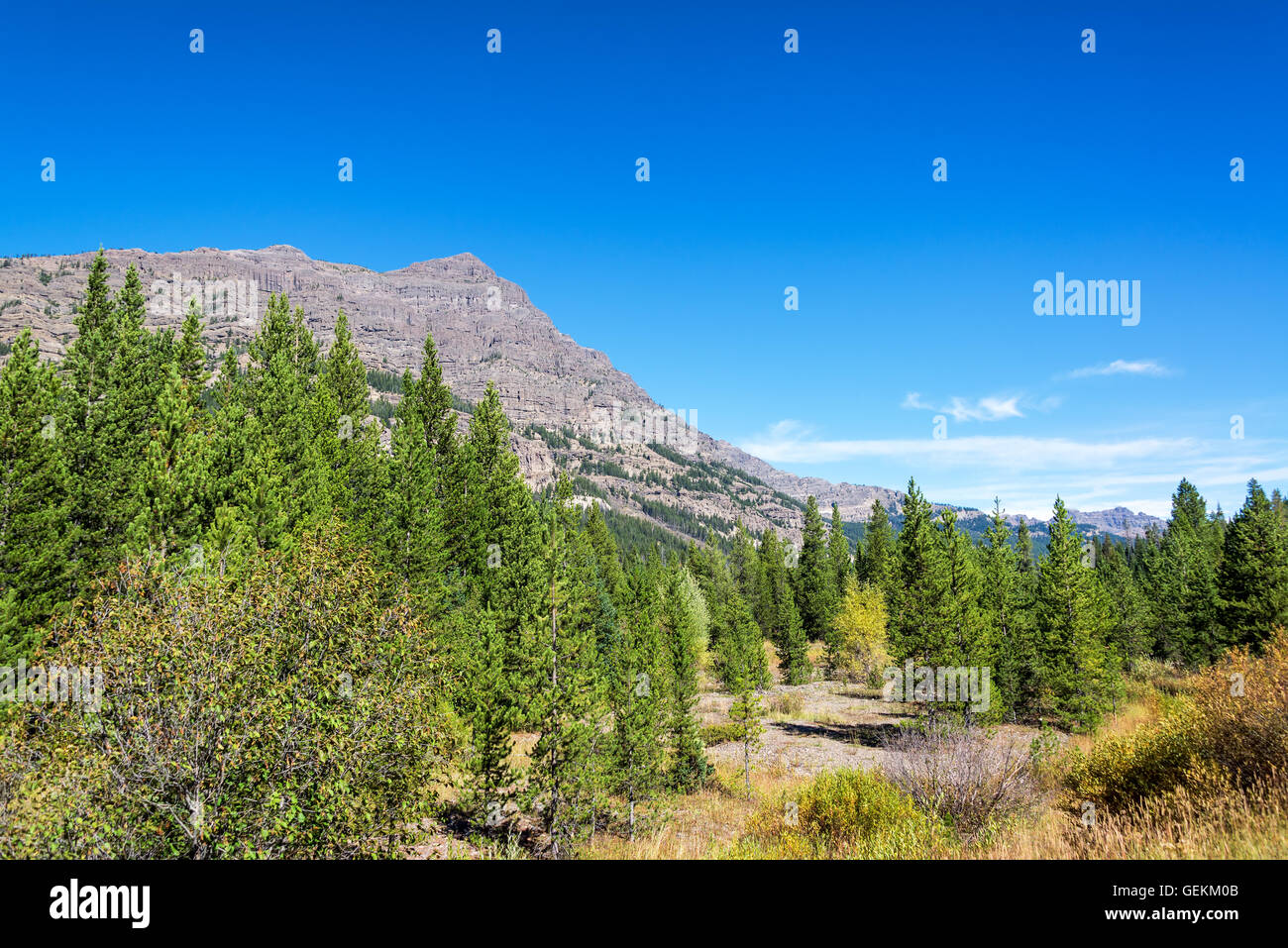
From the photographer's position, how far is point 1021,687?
4066cm

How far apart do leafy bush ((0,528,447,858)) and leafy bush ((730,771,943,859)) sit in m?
8.05

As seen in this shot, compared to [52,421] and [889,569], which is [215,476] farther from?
[889,569]

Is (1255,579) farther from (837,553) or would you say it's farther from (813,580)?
(837,553)

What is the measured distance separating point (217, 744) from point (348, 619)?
3721mm

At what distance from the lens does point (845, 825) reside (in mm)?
13492

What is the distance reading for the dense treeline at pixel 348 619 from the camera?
35.4 feet

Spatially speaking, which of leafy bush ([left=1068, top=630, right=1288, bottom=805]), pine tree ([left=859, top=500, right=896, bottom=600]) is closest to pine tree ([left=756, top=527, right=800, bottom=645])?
pine tree ([left=859, top=500, right=896, bottom=600])

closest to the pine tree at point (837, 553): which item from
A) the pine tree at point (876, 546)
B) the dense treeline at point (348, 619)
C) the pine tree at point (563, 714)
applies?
the pine tree at point (876, 546)

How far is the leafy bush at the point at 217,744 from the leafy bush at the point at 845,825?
805 centimetres

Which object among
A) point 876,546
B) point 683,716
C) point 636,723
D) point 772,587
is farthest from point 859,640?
point 636,723
